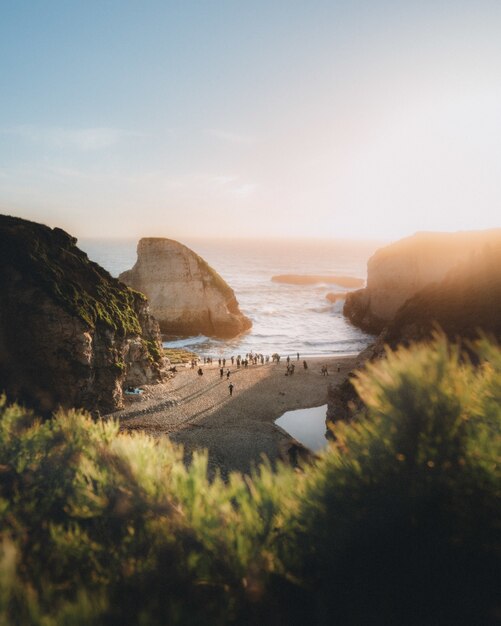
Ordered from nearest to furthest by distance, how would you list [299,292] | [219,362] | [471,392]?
[471,392] < [219,362] < [299,292]

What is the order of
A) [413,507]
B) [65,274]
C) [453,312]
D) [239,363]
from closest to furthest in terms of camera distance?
[413,507] → [453,312] → [65,274] → [239,363]

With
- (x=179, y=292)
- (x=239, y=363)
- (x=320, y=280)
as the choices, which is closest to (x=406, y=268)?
(x=239, y=363)

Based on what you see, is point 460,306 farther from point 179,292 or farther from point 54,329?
point 179,292

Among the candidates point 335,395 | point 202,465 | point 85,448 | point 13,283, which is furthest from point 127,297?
point 202,465

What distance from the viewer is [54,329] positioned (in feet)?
67.3

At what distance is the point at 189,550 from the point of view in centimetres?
449

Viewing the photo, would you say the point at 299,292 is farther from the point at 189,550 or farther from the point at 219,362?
the point at 189,550

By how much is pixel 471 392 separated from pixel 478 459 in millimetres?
938

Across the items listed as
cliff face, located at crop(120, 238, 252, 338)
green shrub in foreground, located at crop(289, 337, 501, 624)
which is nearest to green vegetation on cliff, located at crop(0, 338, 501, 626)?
green shrub in foreground, located at crop(289, 337, 501, 624)

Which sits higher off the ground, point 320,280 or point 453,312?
point 320,280

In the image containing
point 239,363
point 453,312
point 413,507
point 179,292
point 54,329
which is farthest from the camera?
point 179,292

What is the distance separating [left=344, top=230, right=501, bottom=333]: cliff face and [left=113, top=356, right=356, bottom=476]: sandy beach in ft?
76.8

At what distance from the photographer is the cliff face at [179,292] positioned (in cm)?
5047

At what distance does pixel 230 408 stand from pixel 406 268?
40668 mm
